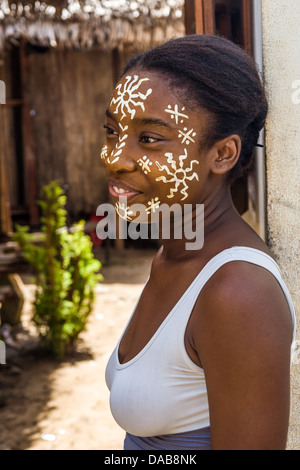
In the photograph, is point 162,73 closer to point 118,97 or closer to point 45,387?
point 118,97

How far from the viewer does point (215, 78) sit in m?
1.23

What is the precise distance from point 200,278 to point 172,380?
0.78ft

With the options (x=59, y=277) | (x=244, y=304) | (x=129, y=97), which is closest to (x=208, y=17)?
A: (x=129, y=97)

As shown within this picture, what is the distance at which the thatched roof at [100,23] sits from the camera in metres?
7.39

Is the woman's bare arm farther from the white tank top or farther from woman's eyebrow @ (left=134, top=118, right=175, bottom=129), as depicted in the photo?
woman's eyebrow @ (left=134, top=118, right=175, bottom=129)

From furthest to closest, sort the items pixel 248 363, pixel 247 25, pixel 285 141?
pixel 247 25 → pixel 285 141 → pixel 248 363

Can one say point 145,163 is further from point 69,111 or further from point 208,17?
point 69,111

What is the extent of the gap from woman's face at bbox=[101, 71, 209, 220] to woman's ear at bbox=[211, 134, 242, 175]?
0.03 m

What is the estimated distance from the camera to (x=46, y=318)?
5.01 m

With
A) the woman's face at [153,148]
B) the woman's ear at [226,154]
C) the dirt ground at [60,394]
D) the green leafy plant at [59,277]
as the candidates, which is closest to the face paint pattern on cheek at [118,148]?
the woman's face at [153,148]

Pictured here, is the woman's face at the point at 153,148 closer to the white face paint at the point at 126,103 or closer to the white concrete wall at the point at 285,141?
the white face paint at the point at 126,103

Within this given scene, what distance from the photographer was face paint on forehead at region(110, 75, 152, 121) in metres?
1.32
